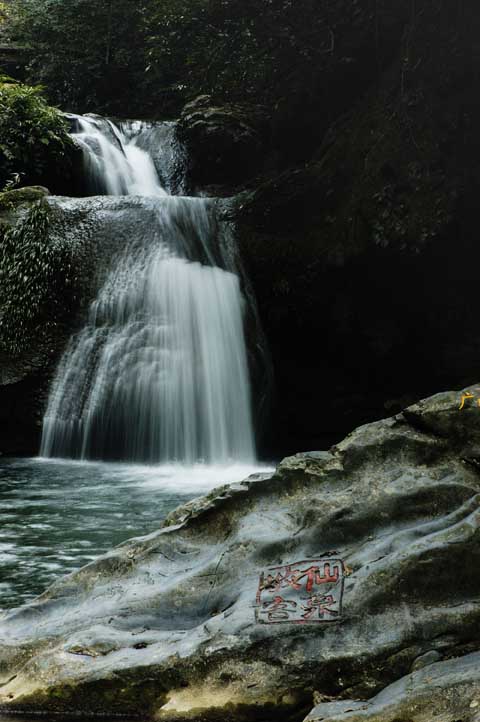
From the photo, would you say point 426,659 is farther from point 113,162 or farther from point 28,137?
point 113,162

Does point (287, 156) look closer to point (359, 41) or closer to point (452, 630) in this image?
point (359, 41)

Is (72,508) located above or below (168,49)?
below

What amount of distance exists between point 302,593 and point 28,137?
10882mm

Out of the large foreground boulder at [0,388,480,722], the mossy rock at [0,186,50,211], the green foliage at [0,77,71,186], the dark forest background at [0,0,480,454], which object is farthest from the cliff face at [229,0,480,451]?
the large foreground boulder at [0,388,480,722]

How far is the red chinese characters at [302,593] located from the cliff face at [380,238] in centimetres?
712

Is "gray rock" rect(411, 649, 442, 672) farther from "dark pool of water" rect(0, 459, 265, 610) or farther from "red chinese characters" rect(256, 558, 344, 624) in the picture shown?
"dark pool of water" rect(0, 459, 265, 610)

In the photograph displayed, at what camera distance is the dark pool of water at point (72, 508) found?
4.73 meters

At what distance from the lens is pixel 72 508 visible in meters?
6.45

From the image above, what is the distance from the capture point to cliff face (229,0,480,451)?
9.33m

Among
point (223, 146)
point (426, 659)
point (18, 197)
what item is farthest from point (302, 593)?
point (223, 146)

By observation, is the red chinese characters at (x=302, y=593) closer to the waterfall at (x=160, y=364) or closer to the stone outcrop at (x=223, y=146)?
the waterfall at (x=160, y=364)

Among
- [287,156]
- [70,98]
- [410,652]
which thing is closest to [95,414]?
[287,156]

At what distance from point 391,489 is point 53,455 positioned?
6812mm

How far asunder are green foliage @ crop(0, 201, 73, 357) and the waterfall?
0.49m
